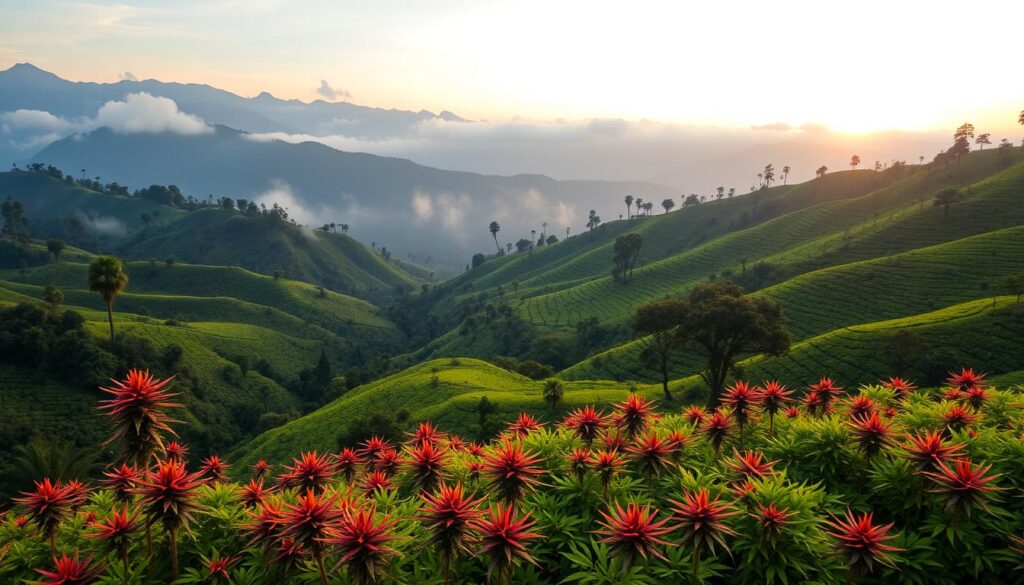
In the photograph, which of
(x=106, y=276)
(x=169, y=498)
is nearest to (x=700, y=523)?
(x=169, y=498)

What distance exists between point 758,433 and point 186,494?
24460mm

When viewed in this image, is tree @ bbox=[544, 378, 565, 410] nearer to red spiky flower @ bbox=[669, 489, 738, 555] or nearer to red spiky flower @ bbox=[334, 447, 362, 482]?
red spiky flower @ bbox=[334, 447, 362, 482]

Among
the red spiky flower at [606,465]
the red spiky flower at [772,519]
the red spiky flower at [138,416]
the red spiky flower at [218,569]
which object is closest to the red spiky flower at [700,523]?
the red spiky flower at [772,519]

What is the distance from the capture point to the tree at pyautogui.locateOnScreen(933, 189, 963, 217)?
451 ft

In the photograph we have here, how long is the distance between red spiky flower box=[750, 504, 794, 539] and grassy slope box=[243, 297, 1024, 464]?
5474cm

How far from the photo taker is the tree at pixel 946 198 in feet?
451

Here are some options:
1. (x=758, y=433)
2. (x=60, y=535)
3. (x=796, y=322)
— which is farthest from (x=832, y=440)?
(x=796, y=322)

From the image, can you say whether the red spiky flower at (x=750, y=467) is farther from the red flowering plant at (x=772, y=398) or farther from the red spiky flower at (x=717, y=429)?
the red flowering plant at (x=772, y=398)

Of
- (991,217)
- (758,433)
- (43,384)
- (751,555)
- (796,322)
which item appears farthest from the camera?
(991,217)

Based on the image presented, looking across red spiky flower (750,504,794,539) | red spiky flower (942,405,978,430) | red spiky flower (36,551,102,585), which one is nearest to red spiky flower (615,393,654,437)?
red spiky flower (750,504,794,539)

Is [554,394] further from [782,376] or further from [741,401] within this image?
[741,401]

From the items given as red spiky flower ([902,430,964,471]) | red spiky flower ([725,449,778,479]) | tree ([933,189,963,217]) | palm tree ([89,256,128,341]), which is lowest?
palm tree ([89,256,128,341])

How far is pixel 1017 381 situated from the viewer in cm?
5559

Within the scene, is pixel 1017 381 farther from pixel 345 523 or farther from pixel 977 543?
pixel 345 523
